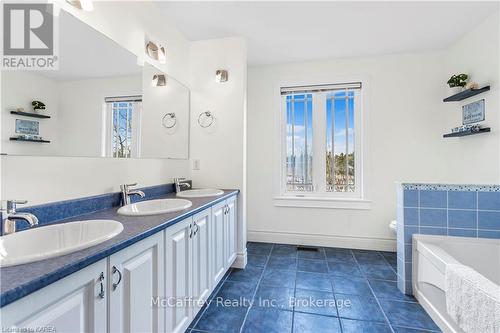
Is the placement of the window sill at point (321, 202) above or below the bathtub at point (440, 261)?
above

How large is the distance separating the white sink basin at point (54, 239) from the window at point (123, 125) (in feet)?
2.18

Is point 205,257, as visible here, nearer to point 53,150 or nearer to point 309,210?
point 53,150

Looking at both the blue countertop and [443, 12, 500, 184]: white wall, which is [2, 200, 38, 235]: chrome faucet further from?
[443, 12, 500, 184]: white wall

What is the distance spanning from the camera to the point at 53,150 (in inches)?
51.8

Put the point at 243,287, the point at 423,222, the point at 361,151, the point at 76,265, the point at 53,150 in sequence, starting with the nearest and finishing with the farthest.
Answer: the point at 76,265, the point at 53,150, the point at 423,222, the point at 243,287, the point at 361,151

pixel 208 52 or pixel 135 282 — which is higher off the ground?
pixel 208 52

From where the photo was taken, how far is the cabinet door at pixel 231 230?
7.48ft

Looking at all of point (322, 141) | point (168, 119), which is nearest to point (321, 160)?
point (322, 141)

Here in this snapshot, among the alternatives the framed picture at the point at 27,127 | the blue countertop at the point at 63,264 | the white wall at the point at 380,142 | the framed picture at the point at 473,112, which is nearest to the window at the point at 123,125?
the framed picture at the point at 27,127

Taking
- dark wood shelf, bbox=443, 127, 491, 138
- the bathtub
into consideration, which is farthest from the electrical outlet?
dark wood shelf, bbox=443, 127, 491, 138

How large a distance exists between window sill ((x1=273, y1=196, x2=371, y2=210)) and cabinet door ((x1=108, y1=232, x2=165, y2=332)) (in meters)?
2.31

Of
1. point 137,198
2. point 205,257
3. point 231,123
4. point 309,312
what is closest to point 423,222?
point 309,312

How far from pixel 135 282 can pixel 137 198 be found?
3.11 ft

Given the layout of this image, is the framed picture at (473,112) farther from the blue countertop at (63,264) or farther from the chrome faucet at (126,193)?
the chrome faucet at (126,193)
